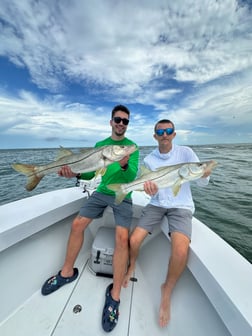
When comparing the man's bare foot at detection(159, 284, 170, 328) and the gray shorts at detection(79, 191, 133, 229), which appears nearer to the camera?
the man's bare foot at detection(159, 284, 170, 328)

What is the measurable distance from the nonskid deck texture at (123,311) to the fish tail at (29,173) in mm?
1330

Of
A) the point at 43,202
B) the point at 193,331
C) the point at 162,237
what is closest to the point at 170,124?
the point at 162,237

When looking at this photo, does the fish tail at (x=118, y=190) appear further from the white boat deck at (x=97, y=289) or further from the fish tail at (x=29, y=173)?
the fish tail at (x=29, y=173)

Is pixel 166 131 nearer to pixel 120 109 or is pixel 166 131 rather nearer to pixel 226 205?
pixel 120 109

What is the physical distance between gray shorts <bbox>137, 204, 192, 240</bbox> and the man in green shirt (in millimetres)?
237

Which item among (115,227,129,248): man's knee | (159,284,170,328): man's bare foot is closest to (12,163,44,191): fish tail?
(115,227,129,248): man's knee

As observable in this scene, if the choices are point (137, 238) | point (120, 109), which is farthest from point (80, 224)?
point (120, 109)

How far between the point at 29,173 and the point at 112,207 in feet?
3.82

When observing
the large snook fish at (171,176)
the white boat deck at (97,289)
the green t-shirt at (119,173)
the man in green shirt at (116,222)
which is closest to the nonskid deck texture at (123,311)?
the white boat deck at (97,289)

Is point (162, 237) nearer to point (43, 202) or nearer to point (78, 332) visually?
point (78, 332)

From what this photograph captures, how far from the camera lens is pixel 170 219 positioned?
2.18 meters

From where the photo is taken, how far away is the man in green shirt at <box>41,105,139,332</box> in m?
2.01

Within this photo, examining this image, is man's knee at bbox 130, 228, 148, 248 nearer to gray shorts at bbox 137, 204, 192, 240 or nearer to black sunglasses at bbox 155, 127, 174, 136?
gray shorts at bbox 137, 204, 192, 240

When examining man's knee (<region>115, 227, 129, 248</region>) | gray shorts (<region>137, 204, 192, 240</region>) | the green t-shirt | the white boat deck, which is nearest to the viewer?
the white boat deck
